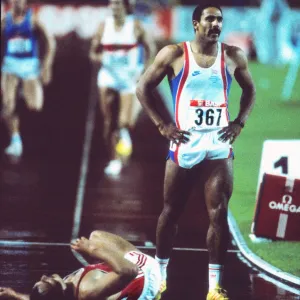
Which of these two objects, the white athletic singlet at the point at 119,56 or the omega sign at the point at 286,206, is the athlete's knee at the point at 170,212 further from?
the white athletic singlet at the point at 119,56

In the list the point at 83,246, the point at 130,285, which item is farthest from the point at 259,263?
the point at 83,246

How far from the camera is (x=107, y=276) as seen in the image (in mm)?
6809

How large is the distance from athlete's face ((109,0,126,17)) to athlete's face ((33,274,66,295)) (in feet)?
23.9

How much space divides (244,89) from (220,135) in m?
0.49

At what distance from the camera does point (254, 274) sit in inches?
331

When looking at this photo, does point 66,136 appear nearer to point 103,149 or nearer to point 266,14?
point 103,149

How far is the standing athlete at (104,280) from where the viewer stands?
21.8 feet

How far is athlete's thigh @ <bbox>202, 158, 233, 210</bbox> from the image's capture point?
296 inches

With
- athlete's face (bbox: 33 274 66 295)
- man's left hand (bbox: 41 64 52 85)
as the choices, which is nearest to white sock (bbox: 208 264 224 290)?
athlete's face (bbox: 33 274 66 295)

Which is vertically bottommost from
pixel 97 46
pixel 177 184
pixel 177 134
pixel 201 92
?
pixel 177 184

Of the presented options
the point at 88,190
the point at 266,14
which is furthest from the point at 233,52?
the point at 266,14

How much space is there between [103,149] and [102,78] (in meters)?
2.57

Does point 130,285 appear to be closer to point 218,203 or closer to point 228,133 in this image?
point 218,203

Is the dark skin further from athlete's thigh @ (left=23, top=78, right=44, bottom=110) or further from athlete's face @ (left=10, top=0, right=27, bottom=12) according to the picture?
athlete's face @ (left=10, top=0, right=27, bottom=12)
